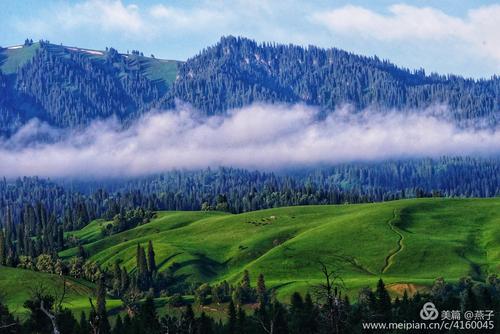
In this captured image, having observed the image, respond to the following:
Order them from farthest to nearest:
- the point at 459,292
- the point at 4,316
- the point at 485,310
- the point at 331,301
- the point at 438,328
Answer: the point at 459,292 → the point at 4,316 → the point at 485,310 → the point at 438,328 → the point at 331,301

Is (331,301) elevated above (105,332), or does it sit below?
above

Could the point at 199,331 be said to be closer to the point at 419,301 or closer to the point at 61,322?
the point at 61,322

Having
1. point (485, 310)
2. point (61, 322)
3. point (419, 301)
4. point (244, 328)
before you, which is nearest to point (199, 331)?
point (244, 328)

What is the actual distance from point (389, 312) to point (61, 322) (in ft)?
219

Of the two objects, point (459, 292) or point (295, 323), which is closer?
point (295, 323)

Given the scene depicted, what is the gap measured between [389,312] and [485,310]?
21150 mm

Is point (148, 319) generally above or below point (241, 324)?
above

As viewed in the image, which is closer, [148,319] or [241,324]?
[241,324]

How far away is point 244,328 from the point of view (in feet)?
505

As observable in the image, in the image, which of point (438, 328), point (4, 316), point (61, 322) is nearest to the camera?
point (438, 328)

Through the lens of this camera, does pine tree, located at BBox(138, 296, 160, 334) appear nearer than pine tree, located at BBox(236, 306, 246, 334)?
Yes

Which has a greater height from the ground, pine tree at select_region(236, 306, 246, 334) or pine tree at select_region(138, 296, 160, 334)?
pine tree at select_region(138, 296, 160, 334)

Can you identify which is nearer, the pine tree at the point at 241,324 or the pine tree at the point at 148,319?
the pine tree at the point at 148,319

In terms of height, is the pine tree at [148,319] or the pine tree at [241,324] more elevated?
the pine tree at [148,319]
